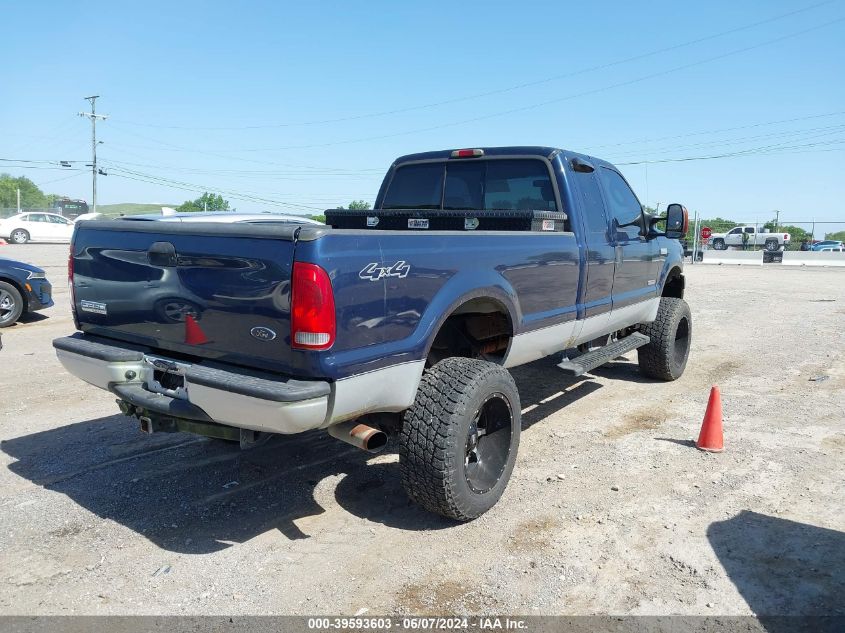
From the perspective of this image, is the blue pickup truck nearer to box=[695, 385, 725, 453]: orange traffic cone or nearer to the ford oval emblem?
the ford oval emblem

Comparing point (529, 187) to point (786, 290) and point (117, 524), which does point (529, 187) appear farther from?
point (786, 290)

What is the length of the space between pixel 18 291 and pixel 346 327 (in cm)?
908

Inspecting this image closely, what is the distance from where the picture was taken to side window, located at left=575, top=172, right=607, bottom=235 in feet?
17.1

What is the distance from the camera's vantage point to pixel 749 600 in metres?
3.06

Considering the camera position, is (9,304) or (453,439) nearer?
(453,439)

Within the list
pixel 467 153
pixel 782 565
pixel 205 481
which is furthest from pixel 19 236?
pixel 782 565

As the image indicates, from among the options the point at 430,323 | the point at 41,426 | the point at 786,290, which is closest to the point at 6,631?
the point at 430,323

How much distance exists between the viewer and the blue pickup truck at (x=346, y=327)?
296cm

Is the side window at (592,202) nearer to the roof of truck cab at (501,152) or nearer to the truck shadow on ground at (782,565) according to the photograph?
the roof of truck cab at (501,152)

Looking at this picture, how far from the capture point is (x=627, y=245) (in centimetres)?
578

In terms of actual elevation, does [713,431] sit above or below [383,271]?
below

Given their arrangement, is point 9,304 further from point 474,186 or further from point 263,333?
point 263,333

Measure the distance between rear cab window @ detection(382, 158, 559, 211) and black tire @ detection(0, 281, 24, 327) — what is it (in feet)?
23.0

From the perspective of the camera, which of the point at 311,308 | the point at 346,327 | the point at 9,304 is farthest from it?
the point at 9,304
